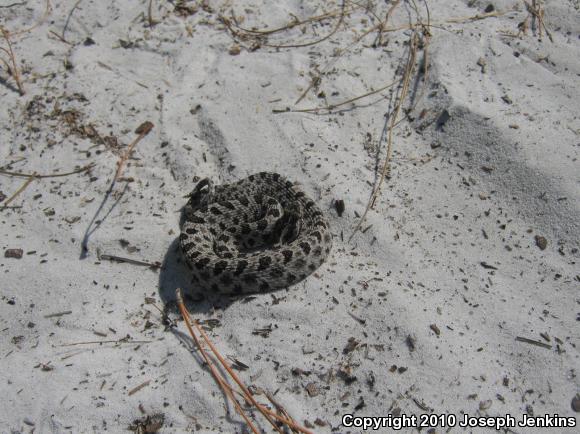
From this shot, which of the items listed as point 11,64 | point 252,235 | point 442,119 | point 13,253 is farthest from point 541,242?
point 11,64

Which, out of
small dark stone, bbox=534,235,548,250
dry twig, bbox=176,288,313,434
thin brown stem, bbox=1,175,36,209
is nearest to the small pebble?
small dark stone, bbox=534,235,548,250

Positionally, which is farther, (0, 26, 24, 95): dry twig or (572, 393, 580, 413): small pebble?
(0, 26, 24, 95): dry twig

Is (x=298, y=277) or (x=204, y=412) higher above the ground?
(x=298, y=277)

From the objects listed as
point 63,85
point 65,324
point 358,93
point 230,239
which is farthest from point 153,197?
point 358,93

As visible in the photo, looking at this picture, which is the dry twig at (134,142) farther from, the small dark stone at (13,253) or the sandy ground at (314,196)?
the small dark stone at (13,253)

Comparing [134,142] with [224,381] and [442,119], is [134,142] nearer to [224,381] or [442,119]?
[224,381]

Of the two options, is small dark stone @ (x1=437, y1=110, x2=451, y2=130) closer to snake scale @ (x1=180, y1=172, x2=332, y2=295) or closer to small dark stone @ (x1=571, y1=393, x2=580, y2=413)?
snake scale @ (x1=180, y1=172, x2=332, y2=295)

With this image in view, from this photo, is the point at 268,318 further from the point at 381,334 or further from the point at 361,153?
the point at 361,153
